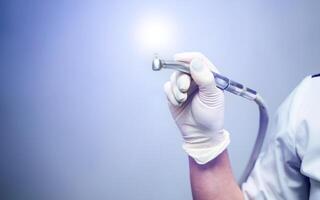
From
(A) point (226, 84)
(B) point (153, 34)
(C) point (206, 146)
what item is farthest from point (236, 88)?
(B) point (153, 34)

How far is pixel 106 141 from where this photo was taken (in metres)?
0.90

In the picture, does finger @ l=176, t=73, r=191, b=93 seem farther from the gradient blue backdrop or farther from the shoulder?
the gradient blue backdrop

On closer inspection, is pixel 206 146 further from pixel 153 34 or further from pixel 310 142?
pixel 153 34

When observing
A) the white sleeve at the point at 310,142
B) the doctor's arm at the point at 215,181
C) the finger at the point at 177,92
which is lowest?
the doctor's arm at the point at 215,181

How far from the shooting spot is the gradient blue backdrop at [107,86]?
0.87 m

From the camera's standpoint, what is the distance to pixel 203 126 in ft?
1.85

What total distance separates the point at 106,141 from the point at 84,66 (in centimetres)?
25

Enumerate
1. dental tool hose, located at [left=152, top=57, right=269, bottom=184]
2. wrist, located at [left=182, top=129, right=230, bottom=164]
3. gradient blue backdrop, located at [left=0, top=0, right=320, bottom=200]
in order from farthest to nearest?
gradient blue backdrop, located at [left=0, top=0, right=320, bottom=200] < wrist, located at [left=182, top=129, right=230, bottom=164] < dental tool hose, located at [left=152, top=57, right=269, bottom=184]

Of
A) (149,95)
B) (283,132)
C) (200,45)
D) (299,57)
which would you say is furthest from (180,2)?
(283,132)

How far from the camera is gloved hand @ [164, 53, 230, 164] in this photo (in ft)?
1.71

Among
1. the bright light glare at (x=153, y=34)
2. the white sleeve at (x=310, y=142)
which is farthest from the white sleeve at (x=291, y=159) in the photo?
the bright light glare at (x=153, y=34)

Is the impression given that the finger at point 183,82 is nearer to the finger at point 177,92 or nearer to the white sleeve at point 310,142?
the finger at point 177,92

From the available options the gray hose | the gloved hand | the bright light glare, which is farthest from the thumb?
the bright light glare

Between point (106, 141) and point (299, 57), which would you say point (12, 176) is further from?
point (299, 57)
